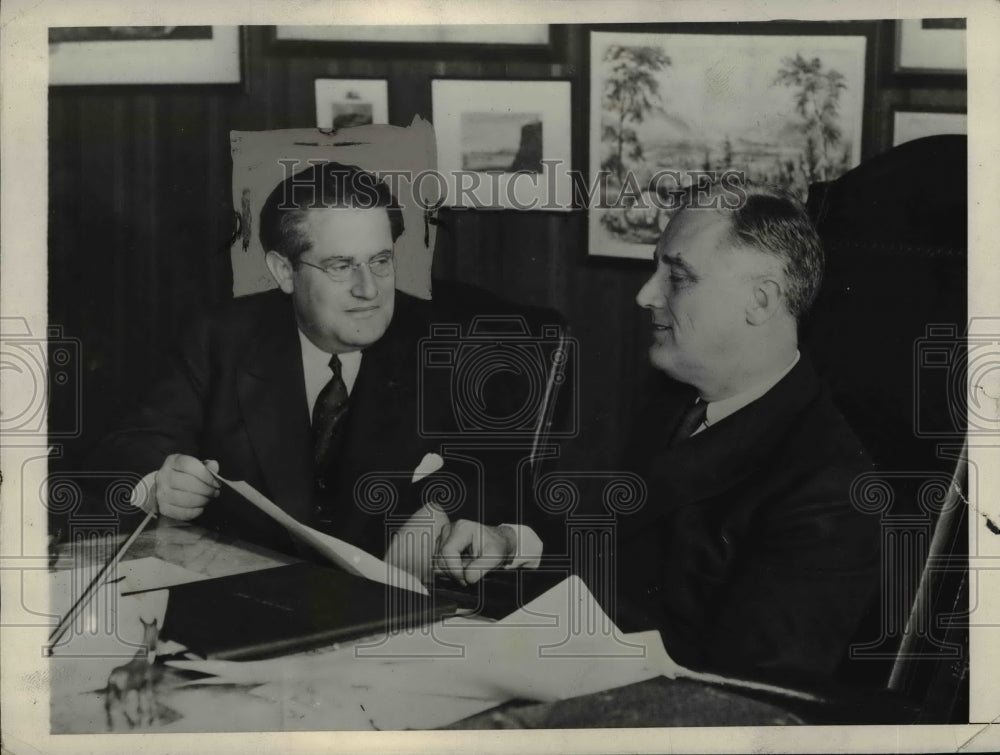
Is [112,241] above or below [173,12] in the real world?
below

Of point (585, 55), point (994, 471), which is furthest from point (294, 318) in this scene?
point (994, 471)

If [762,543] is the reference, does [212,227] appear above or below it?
above

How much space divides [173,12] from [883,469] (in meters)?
1.81

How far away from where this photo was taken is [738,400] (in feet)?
6.81

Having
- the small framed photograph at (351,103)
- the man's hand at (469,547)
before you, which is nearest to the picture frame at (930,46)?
the small framed photograph at (351,103)

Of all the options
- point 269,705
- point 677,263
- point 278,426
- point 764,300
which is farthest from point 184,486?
point 764,300

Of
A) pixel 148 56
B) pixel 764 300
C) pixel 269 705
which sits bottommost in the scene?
pixel 269 705

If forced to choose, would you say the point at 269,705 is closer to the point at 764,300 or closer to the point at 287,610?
the point at 287,610

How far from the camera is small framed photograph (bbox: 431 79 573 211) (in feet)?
6.89

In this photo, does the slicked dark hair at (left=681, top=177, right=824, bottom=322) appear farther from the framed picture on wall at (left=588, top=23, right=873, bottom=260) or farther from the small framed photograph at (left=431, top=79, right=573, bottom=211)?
the small framed photograph at (left=431, top=79, right=573, bottom=211)

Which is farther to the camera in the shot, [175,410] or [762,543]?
[175,410]

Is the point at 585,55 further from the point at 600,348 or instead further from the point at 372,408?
the point at 372,408

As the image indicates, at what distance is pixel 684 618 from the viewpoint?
2066mm

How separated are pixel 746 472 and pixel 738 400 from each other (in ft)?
0.50
